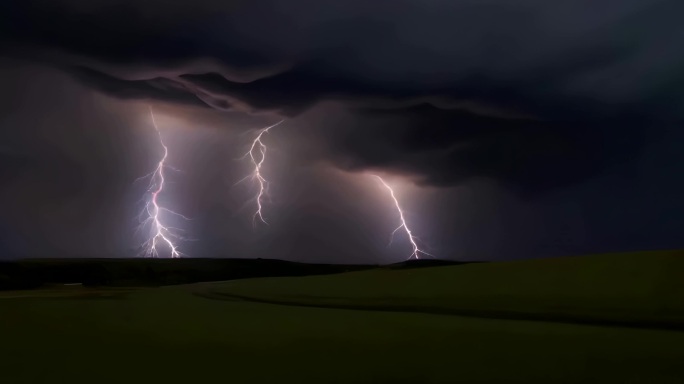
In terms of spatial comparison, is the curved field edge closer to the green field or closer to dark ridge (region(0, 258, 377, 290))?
the green field

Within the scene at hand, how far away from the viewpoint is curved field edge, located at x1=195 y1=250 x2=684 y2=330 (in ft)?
12.5

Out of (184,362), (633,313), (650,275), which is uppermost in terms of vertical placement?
(650,275)

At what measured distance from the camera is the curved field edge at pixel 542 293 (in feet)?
12.5

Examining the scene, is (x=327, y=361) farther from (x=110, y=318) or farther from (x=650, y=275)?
(x=650, y=275)

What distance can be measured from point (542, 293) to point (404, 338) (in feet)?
7.50

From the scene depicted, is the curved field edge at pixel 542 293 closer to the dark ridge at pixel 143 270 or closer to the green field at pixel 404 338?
the green field at pixel 404 338

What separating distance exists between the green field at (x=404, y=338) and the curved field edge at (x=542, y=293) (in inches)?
0.7

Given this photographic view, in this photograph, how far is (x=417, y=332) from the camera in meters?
3.12

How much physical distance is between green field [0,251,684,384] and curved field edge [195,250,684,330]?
2cm

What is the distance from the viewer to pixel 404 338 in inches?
114

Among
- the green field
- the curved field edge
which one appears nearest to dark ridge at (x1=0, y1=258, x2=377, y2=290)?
the curved field edge

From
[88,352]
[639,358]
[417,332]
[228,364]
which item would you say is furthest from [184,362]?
[639,358]

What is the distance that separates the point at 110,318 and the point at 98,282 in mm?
10601

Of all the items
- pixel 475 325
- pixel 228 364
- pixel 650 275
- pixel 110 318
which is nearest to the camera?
pixel 228 364
